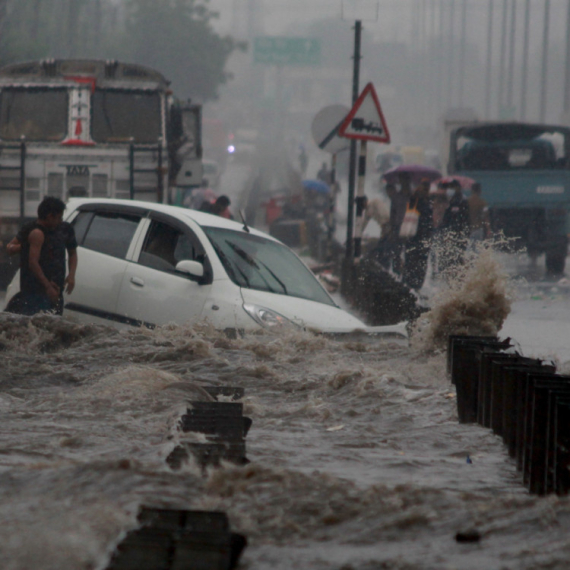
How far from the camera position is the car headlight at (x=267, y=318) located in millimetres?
8531

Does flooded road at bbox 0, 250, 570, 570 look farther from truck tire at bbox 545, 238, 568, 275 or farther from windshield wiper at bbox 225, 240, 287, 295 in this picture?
truck tire at bbox 545, 238, 568, 275

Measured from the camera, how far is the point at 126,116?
56.9 ft

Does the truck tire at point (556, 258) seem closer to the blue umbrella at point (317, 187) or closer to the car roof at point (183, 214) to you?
the blue umbrella at point (317, 187)

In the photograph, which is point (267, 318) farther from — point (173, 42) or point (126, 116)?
point (173, 42)

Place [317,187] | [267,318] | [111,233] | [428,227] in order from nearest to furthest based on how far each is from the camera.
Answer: [267,318]
[111,233]
[428,227]
[317,187]

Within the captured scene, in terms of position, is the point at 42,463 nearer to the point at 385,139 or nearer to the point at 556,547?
the point at 556,547

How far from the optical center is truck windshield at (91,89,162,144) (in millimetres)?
17219

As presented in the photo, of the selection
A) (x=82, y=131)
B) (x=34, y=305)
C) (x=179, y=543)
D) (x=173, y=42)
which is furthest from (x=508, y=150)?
(x=173, y=42)

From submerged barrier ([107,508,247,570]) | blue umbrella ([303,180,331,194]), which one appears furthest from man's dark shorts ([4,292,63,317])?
blue umbrella ([303,180,331,194])

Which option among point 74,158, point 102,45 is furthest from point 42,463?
point 102,45

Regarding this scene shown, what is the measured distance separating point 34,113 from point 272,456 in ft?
42.4

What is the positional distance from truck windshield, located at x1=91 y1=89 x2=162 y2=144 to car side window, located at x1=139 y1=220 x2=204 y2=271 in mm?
8233

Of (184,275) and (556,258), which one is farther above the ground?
(184,275)

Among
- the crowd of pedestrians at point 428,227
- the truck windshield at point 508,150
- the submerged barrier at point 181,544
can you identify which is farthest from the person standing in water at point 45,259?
the truck windshield at point 508,150
